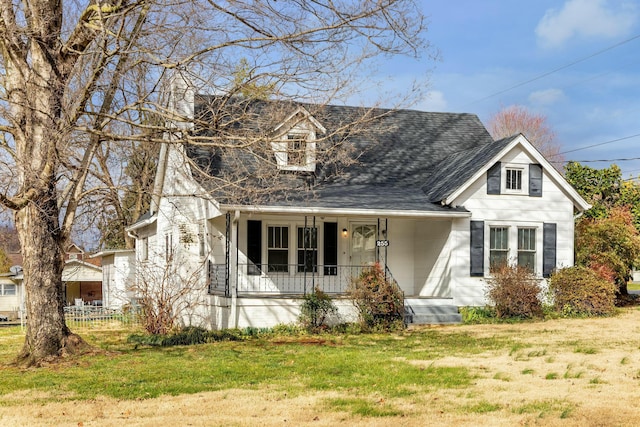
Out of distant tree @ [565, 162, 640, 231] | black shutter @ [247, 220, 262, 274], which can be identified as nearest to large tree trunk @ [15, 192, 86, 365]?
black shutter @ [247, 220, 262, 274]

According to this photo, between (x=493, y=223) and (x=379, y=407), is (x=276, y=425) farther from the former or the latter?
(x=493, y=223)

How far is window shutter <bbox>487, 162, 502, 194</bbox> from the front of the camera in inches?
753

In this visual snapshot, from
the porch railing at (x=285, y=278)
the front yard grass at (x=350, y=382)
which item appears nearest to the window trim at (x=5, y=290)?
the porch railing at (x=285, y=278)

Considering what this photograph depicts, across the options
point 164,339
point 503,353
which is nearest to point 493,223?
point 503,353

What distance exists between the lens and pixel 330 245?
64.0ft

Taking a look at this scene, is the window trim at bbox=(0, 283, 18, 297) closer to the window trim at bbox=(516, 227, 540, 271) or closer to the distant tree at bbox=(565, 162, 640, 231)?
the distant tree at bbox=(565, 162, 640, 231)

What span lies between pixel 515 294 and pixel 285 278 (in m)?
5.77

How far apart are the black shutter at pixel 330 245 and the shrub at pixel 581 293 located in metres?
5.65

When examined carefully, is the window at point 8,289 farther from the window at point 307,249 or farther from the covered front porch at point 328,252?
the window at point 307,249

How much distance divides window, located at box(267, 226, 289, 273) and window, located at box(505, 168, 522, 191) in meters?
5.99

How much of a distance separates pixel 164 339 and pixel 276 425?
26.2 feet

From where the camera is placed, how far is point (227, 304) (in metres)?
17.1

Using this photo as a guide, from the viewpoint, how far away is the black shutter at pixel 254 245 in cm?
1870

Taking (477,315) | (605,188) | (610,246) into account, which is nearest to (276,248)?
(477,315)
